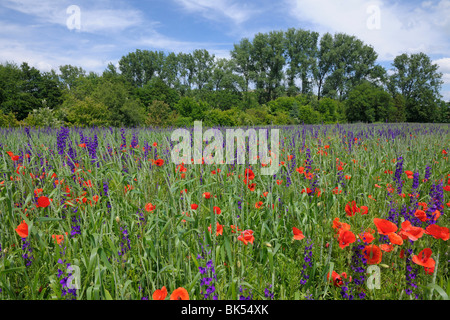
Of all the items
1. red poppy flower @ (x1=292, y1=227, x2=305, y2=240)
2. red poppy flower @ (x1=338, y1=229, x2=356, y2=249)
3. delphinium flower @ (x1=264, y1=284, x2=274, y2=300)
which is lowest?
delphinium flower @ (x1=264, y1=284, x2=274, y2=300)

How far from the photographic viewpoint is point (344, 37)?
53656 mm

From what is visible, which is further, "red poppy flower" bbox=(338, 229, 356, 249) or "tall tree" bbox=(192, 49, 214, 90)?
"tall tree" bbox=(192, 49, 214, 90)

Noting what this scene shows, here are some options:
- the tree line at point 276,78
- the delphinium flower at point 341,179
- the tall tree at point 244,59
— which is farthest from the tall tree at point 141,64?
the delphinium flower at point 341,179

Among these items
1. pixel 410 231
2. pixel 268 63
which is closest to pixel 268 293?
pixel 410 231

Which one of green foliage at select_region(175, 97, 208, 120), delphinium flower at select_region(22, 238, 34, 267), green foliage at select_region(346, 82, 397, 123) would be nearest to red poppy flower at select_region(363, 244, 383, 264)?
delphinium flower at select_region(22, 238, 34, 267)

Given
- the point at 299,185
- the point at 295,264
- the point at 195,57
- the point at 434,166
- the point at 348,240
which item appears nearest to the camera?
the point at 348,240

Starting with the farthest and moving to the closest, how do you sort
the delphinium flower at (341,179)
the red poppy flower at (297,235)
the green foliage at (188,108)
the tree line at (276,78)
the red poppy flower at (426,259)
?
the tree line at (276,78) < the green foliage at (188,108) < the delphinium flower at (341,179) < the red poppy flower at (297,235) < the red poppy flower at (426,259)

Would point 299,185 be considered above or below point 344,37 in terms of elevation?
below

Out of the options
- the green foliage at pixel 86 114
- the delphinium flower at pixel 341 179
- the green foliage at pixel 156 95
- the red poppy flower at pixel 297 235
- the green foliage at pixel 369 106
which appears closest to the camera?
the red poppy flower at pixel 297 235

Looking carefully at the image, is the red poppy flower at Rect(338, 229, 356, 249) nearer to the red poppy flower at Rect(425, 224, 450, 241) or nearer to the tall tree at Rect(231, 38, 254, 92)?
the red poppy flower at Rect(425, 224, 450, 241)

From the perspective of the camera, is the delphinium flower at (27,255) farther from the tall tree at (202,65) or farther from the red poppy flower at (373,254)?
the tall tree at (202,65)
